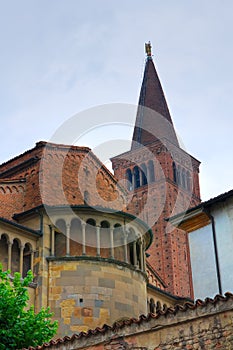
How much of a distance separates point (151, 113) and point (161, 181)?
859cm

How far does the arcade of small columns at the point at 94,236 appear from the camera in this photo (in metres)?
22.4

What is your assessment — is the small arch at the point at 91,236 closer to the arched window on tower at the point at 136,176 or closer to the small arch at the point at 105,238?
the small arch at the point at 105,238

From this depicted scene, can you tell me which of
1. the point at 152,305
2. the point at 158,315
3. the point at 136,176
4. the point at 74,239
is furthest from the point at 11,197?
the point at 136,176

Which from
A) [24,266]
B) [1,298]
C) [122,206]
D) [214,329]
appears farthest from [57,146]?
[214,329]

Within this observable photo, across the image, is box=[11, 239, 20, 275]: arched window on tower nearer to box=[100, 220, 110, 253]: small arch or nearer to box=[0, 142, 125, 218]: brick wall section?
box=[0, 142, 125, 218]: brick wall section

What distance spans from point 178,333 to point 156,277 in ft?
80.3

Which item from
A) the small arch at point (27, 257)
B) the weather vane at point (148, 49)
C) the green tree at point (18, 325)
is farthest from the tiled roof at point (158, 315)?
the weather vane at point (148, 49)

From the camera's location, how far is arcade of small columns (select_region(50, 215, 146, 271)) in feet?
73.6

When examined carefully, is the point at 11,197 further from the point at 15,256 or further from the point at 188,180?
the point at 188,180

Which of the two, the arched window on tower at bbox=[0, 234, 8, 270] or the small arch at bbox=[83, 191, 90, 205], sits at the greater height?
the small arch at bbox=[83, 191, 90, 205]

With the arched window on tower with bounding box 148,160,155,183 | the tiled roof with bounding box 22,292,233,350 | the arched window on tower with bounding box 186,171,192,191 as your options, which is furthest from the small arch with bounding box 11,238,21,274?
the arched window on tower with bounding box 186,171,192,191

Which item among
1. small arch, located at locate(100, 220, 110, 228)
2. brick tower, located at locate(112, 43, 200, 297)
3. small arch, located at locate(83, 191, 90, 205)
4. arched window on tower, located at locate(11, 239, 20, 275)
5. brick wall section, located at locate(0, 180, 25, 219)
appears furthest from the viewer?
A: brick tower, located at locate(112, 43, 200, 297)

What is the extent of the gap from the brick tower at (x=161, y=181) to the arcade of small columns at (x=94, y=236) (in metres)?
24.3

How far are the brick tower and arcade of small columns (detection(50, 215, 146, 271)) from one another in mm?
24329
